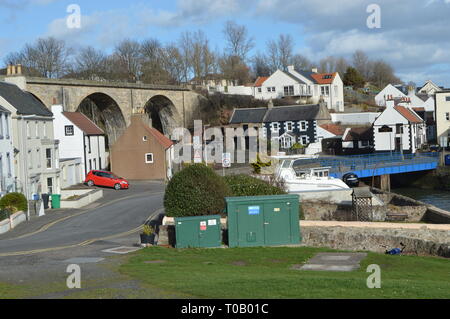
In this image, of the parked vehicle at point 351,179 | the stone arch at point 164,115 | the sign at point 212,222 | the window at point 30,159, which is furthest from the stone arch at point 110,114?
the sign at point 212,222

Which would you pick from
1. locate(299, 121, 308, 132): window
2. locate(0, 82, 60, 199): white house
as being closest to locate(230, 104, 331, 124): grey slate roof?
locate(299, 121, 308, 132): window

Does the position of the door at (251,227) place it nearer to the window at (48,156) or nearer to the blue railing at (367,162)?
Result: the window at (48,156)

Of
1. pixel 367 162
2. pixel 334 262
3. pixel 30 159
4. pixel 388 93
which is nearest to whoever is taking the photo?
pixel 334 262

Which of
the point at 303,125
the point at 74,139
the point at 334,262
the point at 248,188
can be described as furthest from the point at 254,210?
the point at 303,125

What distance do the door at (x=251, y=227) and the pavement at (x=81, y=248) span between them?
4.24m

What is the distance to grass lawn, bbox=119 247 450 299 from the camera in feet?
46.3

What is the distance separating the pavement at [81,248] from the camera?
50.1 feet

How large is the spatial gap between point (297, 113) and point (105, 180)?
39.9 metres

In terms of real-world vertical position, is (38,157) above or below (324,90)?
below

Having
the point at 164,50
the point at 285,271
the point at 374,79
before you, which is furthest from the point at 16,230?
the point at 374,79

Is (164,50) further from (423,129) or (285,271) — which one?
(285,271)

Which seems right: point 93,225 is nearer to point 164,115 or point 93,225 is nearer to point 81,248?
point 81,248

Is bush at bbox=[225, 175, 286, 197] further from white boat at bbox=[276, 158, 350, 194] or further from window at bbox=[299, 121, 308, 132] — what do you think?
window at bbox=[299, 121, 308, 132]

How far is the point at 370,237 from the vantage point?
24844mm
